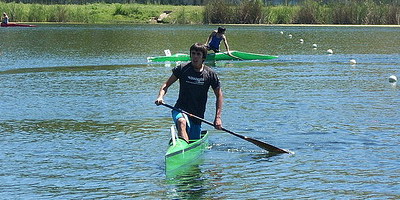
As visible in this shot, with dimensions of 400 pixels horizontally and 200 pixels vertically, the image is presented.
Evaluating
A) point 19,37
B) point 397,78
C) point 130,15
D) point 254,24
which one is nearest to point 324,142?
point 397,78

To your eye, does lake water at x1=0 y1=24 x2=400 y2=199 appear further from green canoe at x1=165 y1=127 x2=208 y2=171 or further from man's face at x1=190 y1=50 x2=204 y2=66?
man's face at x1=190 y1=50 x2=204 y2=66

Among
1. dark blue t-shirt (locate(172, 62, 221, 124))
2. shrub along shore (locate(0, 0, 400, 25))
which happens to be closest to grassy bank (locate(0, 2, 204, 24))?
shrub along shore (locate(0, 0, 400, 25))

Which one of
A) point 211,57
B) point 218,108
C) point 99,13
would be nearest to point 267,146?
point 218,108

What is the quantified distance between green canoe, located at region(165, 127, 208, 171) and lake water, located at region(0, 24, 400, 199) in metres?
0.16

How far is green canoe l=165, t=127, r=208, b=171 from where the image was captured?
12.1 meters

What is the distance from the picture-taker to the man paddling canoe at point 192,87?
41.8 ft

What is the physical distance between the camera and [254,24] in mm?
80875

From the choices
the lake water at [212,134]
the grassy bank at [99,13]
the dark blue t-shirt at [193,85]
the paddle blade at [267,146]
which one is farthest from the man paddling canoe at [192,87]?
the grassy bank at [99,13]

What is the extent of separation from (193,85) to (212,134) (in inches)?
127

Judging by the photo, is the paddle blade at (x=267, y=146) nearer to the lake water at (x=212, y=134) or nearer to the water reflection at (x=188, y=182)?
the lake water at (x=212, y=134)

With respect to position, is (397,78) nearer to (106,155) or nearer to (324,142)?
(324,142)

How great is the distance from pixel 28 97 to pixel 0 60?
14.2 meters

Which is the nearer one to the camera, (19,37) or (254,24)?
(19,37)

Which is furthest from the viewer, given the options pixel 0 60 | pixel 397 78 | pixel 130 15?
pixel 130 15
